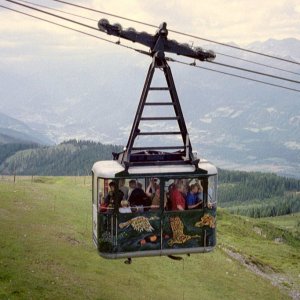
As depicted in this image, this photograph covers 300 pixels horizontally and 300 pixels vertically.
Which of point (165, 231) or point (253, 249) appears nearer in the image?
point (165, 231)

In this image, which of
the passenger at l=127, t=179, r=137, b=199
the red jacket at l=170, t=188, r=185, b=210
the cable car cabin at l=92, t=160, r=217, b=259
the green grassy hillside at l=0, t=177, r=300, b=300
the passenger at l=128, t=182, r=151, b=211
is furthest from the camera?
the green grassy hillside at l=0, t=177, r=300, b=300

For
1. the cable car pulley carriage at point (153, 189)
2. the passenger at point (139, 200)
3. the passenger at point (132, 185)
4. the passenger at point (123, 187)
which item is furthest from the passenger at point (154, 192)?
the passenger at point (123, 187)

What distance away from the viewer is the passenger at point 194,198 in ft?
61.0

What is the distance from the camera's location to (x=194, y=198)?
61.6 feet

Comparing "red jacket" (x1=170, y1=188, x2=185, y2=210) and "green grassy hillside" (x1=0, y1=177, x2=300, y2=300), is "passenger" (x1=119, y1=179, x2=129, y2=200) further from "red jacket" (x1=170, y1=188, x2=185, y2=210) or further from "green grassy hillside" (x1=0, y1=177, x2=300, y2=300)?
"green grassy hillside" (x1=0, y1=177, x2=300, y2=300)

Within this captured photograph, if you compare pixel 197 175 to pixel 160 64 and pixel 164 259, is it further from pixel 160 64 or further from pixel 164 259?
pixel 164 259

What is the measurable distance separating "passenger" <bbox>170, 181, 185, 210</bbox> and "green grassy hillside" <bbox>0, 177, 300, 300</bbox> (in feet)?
54.3

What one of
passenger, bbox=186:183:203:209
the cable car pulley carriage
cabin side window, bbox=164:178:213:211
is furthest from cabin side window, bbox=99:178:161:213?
passenger, bbox=186:183:203:209

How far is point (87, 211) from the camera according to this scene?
55.8 metres

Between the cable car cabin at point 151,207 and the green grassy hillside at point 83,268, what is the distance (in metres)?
15.1

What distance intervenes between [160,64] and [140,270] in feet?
87.4

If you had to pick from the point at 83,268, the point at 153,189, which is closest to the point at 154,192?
the point at 153,189

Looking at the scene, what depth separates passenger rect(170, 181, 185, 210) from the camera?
59.6 ft

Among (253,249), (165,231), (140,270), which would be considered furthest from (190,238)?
(253,249)
